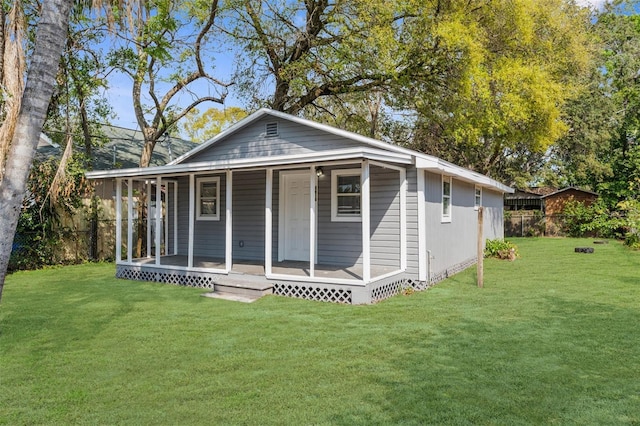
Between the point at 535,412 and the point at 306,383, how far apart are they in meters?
1.86

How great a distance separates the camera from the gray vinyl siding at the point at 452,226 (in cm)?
855

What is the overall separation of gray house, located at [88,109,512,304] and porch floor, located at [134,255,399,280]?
21 millimetres

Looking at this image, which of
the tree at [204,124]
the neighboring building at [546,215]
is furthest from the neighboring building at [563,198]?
the tree at [204,124]

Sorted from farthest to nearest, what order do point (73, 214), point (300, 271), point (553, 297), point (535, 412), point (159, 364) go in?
point (73, 214) → point (300, 271) → point (553, 297) → point (159, 364) → point (535, 412)

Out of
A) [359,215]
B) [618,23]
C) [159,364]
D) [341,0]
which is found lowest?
[159,364]

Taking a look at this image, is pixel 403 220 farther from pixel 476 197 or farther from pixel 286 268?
pixel 476 197

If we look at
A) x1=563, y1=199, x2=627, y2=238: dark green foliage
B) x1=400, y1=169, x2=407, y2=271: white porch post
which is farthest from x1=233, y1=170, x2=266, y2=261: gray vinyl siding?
x1=563, y1=199, x2=627, y2=238: dark green foliage

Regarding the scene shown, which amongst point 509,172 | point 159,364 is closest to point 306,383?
point 159,364

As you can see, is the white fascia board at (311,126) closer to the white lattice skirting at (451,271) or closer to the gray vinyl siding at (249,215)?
the gray vinyl siding at (249,215)

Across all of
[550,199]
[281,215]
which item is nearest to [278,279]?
[281,215]

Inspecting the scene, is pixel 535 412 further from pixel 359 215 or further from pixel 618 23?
pixel 618 23

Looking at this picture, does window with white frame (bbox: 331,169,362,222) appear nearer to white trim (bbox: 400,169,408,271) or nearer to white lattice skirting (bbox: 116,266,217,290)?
white trim (bbox: 400,169,408,271)

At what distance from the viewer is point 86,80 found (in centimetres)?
1362

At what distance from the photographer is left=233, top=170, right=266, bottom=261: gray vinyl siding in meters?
10.1
